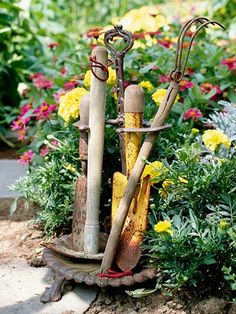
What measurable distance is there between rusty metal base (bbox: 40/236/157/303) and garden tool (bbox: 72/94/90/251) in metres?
0.08

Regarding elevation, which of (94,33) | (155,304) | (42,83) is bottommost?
(155,304)

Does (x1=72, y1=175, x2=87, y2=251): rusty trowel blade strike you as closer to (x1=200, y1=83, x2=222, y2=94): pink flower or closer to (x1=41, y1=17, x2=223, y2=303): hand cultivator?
(x1=41, y1=17, x2=223, y2=303): hand cultivator

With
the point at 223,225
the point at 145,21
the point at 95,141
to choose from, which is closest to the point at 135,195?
the point at 95,141

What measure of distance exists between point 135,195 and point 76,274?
336 millimetres

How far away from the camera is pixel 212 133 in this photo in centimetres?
222

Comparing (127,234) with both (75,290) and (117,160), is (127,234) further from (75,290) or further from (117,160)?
(117,160)

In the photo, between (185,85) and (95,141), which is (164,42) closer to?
(185,85)

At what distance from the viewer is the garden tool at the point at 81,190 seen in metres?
2.33

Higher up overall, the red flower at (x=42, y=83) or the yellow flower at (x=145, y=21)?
the yellow flower at (x=145, y=21)

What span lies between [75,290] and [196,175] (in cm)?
59

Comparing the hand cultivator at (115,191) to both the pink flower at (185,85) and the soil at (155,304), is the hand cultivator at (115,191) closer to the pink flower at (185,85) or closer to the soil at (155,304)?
the soil at (155,304)

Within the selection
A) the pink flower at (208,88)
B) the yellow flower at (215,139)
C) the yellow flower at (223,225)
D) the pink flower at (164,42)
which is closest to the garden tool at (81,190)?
the yellow flower at (215,139)

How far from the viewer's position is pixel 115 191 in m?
2.28

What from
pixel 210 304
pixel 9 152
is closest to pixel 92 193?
pixel 210 304
